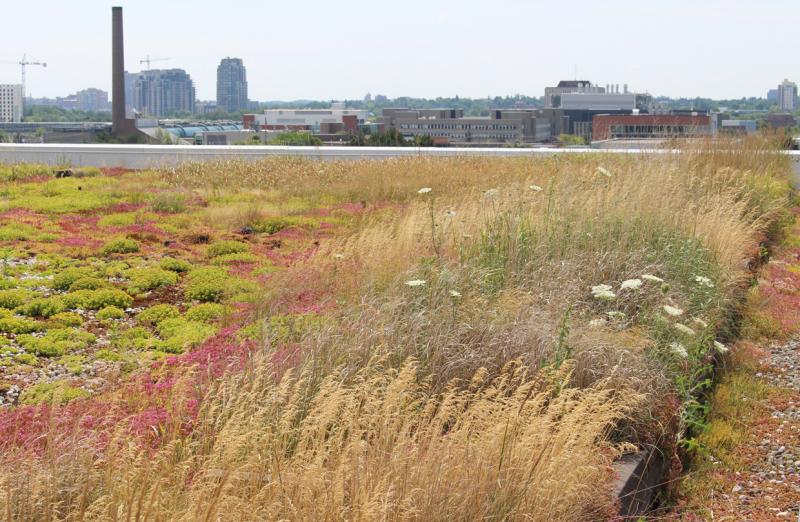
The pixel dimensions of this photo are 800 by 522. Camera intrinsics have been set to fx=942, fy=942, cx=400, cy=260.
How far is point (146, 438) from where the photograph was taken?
3.91 m

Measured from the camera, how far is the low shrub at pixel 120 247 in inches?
392

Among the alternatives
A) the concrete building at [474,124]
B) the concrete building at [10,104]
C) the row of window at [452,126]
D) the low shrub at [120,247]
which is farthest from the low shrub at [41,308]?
the concrete building at [10,104]

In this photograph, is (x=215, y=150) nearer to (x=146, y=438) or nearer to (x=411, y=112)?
(x=146, y=438)

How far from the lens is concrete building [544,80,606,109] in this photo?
3866 inches

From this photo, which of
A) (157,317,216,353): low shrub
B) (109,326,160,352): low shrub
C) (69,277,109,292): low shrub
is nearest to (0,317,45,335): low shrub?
(109,326,160,352): low shrub

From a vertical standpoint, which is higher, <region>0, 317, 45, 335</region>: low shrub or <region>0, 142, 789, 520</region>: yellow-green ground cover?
<region>0, 142, 789, 520</region>: yellow-green ground cover

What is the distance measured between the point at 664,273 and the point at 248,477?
445cm

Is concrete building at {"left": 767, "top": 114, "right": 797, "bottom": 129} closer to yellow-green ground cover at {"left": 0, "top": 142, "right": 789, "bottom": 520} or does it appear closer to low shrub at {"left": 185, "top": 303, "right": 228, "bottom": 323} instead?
yellow-green ground cover at {"left": 0, "top": 142, "right": 789, "bottom": 520}

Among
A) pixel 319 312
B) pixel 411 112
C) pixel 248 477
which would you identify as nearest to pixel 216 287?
pixel 319 312

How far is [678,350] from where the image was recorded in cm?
540

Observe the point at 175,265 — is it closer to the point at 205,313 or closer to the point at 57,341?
the point at 205,313

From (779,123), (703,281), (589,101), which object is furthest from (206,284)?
(589,101)

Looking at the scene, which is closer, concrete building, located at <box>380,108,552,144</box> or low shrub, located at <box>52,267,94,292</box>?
low shrub, located at <box>52,267,94,292</box>

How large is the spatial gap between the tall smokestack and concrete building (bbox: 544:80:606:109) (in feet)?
181
